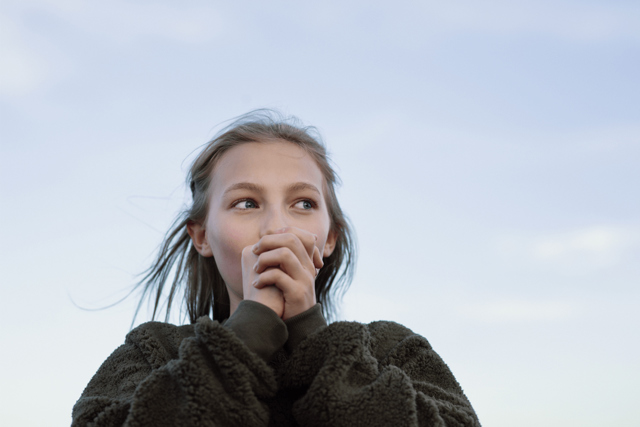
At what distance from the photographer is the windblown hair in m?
2.56

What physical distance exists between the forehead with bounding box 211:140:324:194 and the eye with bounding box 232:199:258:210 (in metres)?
0.08

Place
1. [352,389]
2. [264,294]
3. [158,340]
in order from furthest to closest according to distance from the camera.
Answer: [158,340]
[264,294]
[352,389]

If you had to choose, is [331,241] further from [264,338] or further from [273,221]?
[264,338]

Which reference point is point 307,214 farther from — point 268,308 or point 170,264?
point 170,264

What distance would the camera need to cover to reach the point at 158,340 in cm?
203

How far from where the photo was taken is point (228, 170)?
7.81 ft

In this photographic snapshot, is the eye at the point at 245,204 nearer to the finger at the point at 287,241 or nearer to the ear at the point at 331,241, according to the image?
the finger at the point at 287,241

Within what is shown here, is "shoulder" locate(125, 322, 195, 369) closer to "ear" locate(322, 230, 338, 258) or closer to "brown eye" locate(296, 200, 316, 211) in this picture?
"brown eye" locate(296, 200, 316, 211)

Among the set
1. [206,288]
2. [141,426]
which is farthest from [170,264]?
[141,426]

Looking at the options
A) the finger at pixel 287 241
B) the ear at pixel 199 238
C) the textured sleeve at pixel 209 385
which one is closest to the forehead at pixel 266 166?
the ear at pixel 199 238

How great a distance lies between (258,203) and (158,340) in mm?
614


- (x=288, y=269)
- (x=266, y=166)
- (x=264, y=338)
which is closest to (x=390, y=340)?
(x=288, y=269)

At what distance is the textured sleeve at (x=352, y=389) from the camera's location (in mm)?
1479

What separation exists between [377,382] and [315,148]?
134cm
